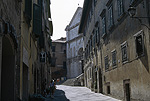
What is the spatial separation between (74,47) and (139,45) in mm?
43690

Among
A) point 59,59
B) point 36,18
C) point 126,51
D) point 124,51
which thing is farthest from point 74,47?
point 126,51

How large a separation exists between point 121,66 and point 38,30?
5.04 m

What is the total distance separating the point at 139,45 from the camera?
10695 mm

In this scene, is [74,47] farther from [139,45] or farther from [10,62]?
[10,62]

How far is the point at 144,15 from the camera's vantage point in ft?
32.2

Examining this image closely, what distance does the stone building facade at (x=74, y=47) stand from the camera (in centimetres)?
5225

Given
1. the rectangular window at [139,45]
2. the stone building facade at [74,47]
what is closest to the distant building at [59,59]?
the stone building facade at [74,47]

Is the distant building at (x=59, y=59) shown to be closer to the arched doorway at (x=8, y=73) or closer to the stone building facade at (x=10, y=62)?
the stone building facade at (x=10, y=62)

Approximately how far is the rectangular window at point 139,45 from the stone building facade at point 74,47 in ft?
131

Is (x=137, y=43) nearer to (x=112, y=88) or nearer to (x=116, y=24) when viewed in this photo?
(x=116, y=24)

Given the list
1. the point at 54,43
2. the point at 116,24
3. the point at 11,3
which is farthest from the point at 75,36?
the point at 11,3

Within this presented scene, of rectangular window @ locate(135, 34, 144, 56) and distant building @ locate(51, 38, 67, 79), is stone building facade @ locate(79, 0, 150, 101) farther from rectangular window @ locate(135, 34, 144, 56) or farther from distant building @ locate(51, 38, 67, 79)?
distant building @ locate(51, 38, 67, 79)

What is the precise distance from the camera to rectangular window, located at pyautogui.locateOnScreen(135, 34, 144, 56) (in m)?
10.3

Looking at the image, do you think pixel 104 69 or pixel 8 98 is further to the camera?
Result: pixel 104 69
